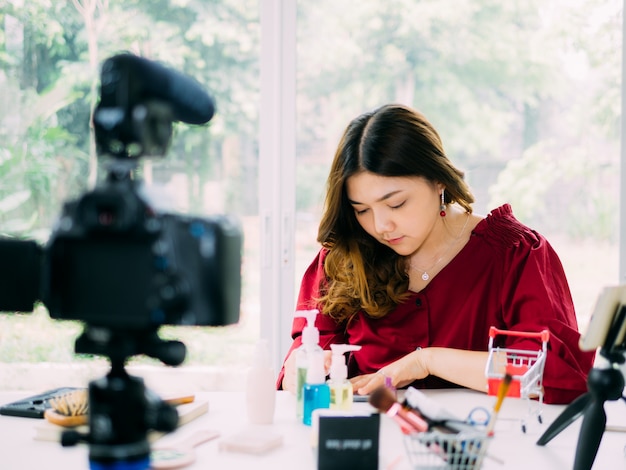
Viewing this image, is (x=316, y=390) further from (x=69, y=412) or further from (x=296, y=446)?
(x=69, y=412)

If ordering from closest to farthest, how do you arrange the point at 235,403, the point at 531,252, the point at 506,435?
the point at 506,435 < the point at 235,403 < the point at 531,252

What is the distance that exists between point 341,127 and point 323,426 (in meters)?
1.87

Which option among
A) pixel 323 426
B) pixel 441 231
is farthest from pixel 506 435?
pixel 441 231

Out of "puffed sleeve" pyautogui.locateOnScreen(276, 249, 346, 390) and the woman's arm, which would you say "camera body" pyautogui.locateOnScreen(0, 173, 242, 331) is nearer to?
the woman's arm

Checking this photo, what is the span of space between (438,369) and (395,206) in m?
0.41

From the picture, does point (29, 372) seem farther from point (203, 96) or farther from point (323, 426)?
point (203, 96)

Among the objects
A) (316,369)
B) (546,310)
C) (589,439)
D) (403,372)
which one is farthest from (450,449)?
(546,310)

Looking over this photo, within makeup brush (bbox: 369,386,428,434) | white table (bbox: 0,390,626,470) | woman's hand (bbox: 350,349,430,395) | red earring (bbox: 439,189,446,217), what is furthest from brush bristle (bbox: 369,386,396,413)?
red earring (bbox: 439,189,446,217)

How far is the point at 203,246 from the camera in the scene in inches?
30.9

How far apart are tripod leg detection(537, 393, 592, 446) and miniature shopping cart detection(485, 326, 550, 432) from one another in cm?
8

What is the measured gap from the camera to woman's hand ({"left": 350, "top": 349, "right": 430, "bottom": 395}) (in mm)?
1686

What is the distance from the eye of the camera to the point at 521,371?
4.68ft

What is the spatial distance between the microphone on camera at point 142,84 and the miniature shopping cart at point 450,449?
0.53 metres

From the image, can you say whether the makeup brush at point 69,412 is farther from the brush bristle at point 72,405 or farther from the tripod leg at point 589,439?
the tripod leg at point 589,439
